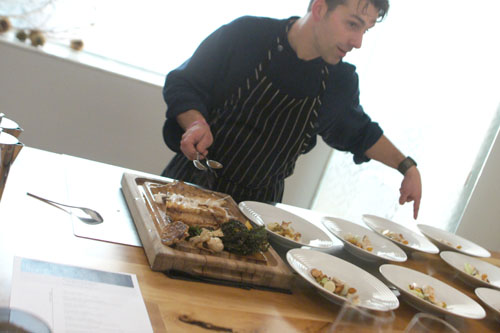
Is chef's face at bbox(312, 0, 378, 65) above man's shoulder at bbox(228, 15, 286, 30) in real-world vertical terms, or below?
above

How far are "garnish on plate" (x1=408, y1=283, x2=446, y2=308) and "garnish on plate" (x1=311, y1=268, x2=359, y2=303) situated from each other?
22cm

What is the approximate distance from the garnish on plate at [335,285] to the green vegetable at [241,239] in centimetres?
15

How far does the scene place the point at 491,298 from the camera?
151 cm

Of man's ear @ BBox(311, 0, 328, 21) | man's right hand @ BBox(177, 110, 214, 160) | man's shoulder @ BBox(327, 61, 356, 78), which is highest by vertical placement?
man's ear @ BBox(311, 0, 328, 21)

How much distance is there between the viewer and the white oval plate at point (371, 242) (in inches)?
60.2

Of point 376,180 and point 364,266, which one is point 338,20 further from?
point 376,180

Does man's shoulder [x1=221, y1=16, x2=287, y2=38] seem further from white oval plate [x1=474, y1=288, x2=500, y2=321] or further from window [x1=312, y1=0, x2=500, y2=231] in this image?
window [x1=312, y1=0, x2=500, y2=231]

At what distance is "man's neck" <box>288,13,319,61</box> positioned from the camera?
188cm

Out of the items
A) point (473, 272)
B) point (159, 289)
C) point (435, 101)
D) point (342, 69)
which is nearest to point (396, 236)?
point (473, 272)

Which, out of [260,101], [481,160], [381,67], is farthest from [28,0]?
[481,160]

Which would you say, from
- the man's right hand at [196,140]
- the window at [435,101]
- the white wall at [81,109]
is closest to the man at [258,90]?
the man's right hand at [196,140]

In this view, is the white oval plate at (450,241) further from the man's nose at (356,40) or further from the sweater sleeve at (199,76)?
the sweater sleeve at (199,76)

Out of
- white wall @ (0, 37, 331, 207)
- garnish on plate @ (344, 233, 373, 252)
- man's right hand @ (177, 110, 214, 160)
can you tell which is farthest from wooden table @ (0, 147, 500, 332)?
white wall @ (0, 37, 331, 207)

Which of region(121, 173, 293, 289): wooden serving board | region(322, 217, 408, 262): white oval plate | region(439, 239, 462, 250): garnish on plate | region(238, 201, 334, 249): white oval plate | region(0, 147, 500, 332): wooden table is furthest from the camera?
region(439, 239, 462, 250): garnish on plate
